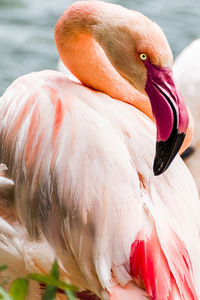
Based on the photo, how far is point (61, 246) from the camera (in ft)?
6.05

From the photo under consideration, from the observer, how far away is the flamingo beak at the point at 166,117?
1808mm

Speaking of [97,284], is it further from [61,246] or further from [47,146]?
[47,146]

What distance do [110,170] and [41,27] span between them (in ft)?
11.1

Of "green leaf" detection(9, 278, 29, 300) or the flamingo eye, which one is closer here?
"green leaf" detection(9, 278, 29, 300)

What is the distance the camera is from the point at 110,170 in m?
1.79

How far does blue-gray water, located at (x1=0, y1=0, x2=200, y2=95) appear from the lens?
4609mm

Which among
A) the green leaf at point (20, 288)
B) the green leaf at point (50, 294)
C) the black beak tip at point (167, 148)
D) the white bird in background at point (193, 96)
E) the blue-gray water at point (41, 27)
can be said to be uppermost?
the green leaf at point (20, 288)

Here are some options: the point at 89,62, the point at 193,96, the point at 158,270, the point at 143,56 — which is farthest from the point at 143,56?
the point at 193,96

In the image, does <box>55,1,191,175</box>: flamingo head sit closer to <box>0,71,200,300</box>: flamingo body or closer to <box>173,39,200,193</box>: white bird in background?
<box>0,71,200,300</box>: flamingo body

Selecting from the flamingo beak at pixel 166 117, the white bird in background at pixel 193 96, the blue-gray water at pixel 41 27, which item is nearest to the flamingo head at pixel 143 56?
the flamingo beak at pixel 166 117

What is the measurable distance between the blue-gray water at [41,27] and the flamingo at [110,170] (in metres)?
2.42

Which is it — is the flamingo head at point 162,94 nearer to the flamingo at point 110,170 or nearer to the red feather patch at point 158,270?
the flamingo at point 110,170

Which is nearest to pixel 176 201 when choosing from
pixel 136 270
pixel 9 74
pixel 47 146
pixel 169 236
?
pixel 169 236

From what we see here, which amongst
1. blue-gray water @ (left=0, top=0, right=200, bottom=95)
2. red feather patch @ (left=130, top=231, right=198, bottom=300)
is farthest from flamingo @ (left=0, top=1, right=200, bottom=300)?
blue-gray water @ (left=0, top=0, right=200, bottom=95)
